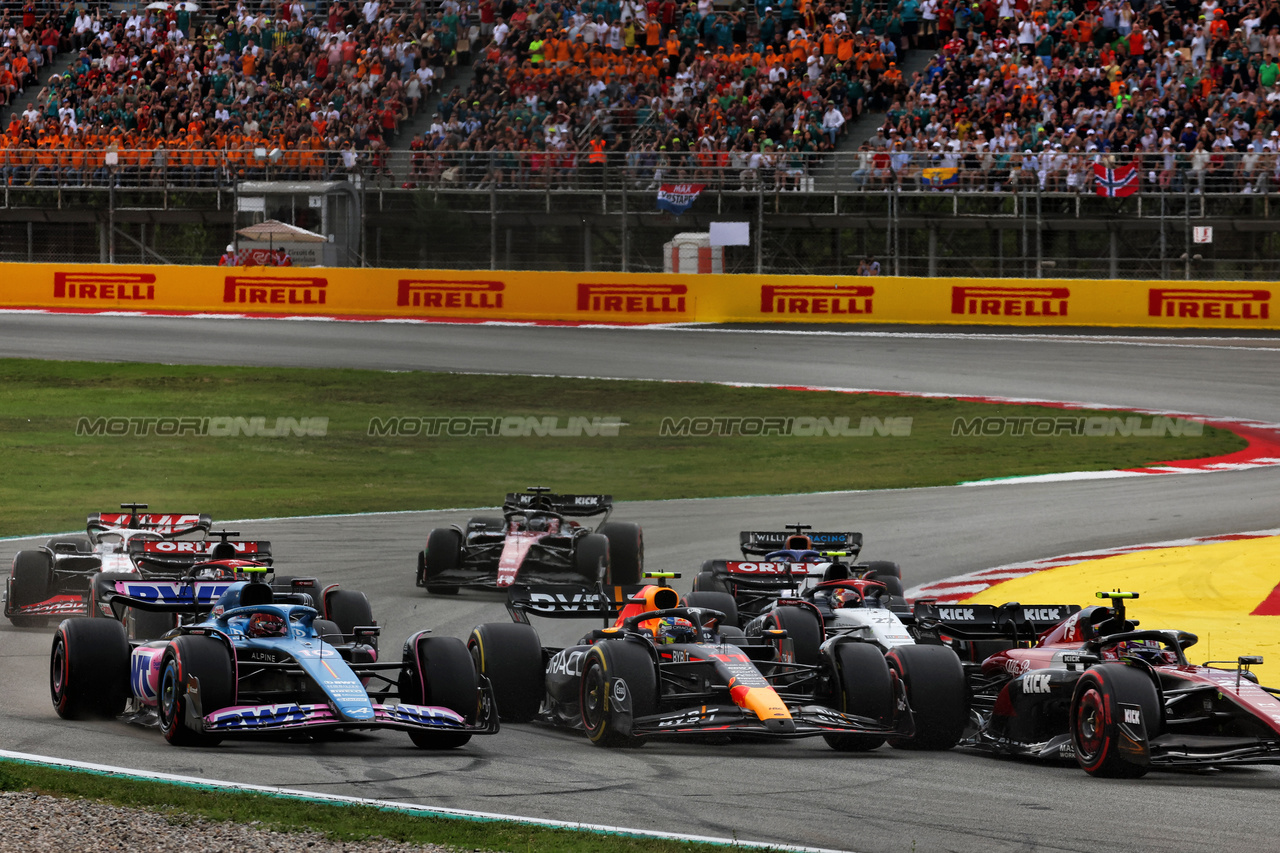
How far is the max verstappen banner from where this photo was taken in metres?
38.5

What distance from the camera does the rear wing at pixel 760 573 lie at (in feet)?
46.7

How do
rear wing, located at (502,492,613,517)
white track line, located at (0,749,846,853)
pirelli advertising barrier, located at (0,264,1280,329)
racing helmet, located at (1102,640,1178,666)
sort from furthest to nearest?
pirelli advertising barrier, located at (0,264,1280,329) → rear wing, located at (502,492,613,517) → racing helmet, located at (1102,640,1178,666) → white track line, located at (0,749,846,853)

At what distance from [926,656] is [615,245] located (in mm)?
30267

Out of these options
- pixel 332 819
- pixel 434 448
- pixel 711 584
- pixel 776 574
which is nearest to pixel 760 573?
pixel 776 574

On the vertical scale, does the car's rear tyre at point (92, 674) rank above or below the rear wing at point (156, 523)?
below

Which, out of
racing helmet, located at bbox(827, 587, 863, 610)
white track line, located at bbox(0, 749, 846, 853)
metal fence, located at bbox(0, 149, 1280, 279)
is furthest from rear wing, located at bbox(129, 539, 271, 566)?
metal fence, located at bbox(0, 149, 1280, 279)

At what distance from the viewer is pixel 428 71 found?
A: 4578cm

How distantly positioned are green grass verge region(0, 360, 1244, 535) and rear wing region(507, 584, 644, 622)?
30.3ft

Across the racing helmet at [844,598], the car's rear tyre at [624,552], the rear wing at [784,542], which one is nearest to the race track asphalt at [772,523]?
the car's rear tyre at [624,552]

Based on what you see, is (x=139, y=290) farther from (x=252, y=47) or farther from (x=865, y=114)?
(x=865, y=114)

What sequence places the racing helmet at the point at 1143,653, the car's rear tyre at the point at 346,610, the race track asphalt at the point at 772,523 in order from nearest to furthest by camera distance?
the race track asphalt at the point at 772,523 → the racing helmet at the point at 1143,653 → the car's rear tyre at the point at 346,610

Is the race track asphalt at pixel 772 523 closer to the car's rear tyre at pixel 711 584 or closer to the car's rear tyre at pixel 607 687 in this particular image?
the car's rear tyre at pixel 607 687

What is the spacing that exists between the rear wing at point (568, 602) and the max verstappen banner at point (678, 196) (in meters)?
26.6

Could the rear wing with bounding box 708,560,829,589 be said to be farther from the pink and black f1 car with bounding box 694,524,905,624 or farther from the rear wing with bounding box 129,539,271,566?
the rear wing with bounding box 129,539,271,566
